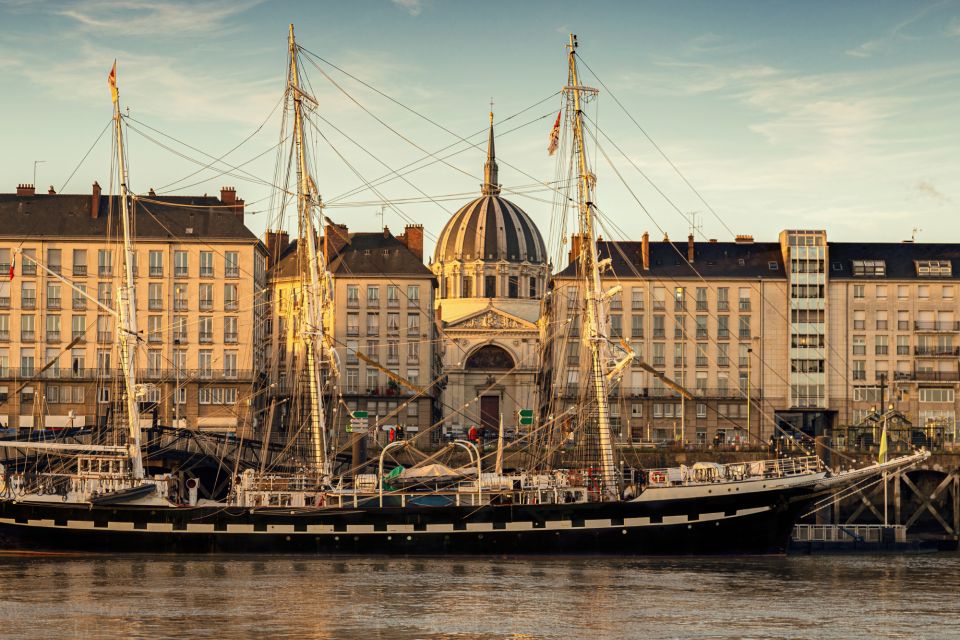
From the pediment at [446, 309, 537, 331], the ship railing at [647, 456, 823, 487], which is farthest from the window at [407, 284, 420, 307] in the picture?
the ship railing at [647, 456, 823, 487]

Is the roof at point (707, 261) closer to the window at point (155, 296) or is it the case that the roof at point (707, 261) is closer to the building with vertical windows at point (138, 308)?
the building with vertical windows at point (138, 308)

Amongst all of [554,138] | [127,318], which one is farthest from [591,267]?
[127,318]

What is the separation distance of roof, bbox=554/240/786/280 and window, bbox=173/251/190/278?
2971cm

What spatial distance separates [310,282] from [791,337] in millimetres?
53731

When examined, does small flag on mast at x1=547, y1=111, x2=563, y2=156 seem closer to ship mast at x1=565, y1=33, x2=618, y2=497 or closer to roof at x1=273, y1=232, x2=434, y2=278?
ship mast at x1=565, y1=33, x2=618, y2=497

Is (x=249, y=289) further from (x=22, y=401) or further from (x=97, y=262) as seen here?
(x=22, y=401)

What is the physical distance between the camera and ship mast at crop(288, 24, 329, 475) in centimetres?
7812

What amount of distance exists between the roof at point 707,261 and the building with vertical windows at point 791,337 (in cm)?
23

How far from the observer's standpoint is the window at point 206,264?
117m

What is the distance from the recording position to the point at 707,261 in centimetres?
12481

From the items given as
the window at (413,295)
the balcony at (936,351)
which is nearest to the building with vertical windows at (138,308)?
the window at (413,295)

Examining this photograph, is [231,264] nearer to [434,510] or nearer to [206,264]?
[206,264]

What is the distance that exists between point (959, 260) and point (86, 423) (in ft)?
228

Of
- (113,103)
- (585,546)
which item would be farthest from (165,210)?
(585,546)
